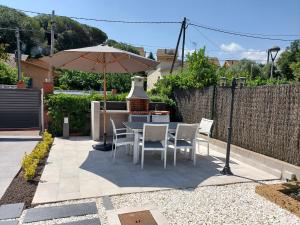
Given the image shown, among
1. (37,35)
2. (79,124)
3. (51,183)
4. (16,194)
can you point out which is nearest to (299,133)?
(51,183)

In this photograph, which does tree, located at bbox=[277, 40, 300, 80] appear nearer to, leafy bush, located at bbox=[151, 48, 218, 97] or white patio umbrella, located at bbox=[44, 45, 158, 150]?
leafy bush, located at bbox=[151, 48, 218, 97]

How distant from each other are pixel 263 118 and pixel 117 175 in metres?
3.46

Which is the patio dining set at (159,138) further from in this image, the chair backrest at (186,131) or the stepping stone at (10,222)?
the stepping stone at (10,222)

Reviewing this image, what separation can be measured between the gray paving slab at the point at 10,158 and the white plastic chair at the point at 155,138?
2.48 meters

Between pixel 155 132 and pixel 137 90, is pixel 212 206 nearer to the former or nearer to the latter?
pixel 155 132

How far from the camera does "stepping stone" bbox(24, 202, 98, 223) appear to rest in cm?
333

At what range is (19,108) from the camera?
11.6m

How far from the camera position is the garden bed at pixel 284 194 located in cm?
376

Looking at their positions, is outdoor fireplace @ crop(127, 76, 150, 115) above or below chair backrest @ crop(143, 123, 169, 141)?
above

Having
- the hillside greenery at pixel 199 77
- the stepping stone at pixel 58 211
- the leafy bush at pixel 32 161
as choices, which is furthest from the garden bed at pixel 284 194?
the hillside greenery at pixel 199 77

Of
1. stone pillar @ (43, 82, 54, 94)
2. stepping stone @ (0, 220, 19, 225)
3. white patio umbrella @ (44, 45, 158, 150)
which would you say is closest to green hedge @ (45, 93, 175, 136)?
stone pillar @ (43, 82, 54, 94)

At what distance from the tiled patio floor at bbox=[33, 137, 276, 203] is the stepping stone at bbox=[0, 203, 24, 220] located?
0.82 feet

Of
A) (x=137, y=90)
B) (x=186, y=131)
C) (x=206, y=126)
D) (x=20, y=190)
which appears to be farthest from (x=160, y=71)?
(x=20, y=190)

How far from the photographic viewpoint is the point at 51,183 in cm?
447
